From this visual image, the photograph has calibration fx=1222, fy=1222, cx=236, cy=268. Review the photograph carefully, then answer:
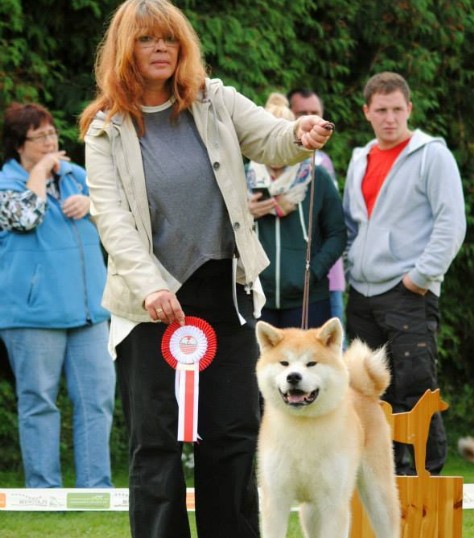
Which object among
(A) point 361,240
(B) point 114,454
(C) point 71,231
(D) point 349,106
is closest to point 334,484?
(A) point 361,240

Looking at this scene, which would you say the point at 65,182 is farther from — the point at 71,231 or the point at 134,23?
the point at 134,23

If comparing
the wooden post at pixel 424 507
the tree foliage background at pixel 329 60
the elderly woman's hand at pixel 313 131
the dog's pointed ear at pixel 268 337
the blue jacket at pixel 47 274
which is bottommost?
the wooden post at pixel 424 507

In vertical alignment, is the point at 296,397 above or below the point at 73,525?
above

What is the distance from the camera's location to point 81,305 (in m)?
6.39

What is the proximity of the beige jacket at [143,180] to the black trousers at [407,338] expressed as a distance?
2.19 metres

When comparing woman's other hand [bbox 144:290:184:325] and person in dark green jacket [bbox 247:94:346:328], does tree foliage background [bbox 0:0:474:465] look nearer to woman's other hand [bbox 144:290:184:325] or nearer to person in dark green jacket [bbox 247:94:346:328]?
person in dark green jacket [bbox 247:94:346:328]

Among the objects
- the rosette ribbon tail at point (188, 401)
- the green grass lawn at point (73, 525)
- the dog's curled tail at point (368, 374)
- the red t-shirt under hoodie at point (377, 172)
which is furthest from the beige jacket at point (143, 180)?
the red t-shirt under hoodie at point (377, 172)

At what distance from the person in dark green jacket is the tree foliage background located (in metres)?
1.59

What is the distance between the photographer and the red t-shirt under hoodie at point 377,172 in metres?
6.32

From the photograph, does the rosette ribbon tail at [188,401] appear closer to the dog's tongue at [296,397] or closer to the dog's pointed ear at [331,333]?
the dog's tongue at [296,397]

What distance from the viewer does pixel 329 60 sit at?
889 cm

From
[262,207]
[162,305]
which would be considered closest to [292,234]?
[262,207]

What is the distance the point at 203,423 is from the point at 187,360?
0.90 feet

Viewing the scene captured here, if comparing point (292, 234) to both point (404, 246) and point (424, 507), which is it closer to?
point (404, 246)
